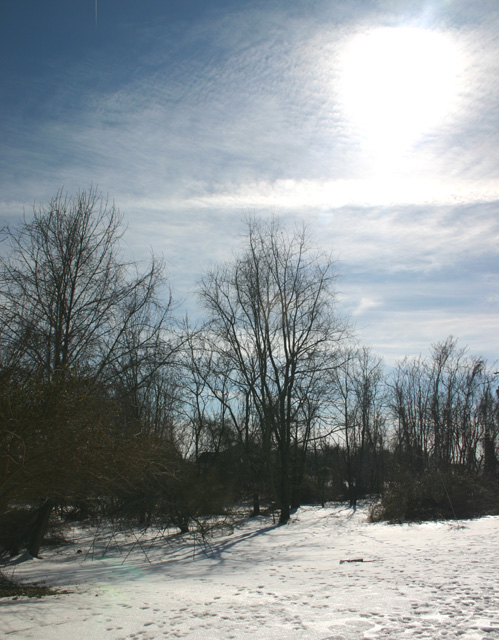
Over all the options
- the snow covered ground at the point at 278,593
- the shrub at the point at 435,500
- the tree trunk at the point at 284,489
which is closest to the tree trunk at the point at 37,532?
the snow covered ground at the point at 278,593

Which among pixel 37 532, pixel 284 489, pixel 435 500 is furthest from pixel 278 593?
pixel 284 489

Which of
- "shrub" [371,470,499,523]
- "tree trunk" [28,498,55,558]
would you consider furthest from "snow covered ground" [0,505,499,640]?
"shrub" [371,470,499,523]

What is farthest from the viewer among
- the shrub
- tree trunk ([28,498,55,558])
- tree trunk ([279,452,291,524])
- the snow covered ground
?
tree trunk ([279,452,291,524])

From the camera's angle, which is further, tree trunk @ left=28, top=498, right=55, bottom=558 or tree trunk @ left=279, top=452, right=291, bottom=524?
tree trunk @ left=279, top=452, right=291, bottom=524

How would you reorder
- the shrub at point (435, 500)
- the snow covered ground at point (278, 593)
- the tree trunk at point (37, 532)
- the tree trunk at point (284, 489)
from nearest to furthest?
1. the snow covered ground at point (278, 593)
2. the tree trunk at point (37, 532)
3. the shrub at point (435, 500)
4. the tree trunk at point (284, 489)

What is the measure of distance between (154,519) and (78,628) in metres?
9.68

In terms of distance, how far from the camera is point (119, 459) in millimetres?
7496

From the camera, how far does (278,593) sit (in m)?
7.15

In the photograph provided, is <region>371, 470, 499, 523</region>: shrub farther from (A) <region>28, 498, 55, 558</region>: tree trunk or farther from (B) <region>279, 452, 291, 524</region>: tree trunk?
(A) <region>28, 498, 55, 558</region>: tree trunk

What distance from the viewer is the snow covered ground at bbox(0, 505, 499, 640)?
5188 millimetres

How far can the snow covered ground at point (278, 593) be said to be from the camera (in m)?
5.19

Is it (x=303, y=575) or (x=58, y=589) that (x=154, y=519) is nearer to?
(x=58, y=589)

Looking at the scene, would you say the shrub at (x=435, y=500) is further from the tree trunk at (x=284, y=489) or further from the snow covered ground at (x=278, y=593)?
the snow covered ground at (x=278, y=593)

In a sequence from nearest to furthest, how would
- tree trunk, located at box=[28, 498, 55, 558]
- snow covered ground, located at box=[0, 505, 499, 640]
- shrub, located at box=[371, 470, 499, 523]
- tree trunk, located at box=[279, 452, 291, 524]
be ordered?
1. snow covered ground, located at box=[0, 505, 499, 640]
2. tree trunk, located at box=[28, 498, 55, 558]
3. shrub, located at box=[371, 470, 499, 523]
4. tree trunk, located at box=[279, 452, 291, 524]
